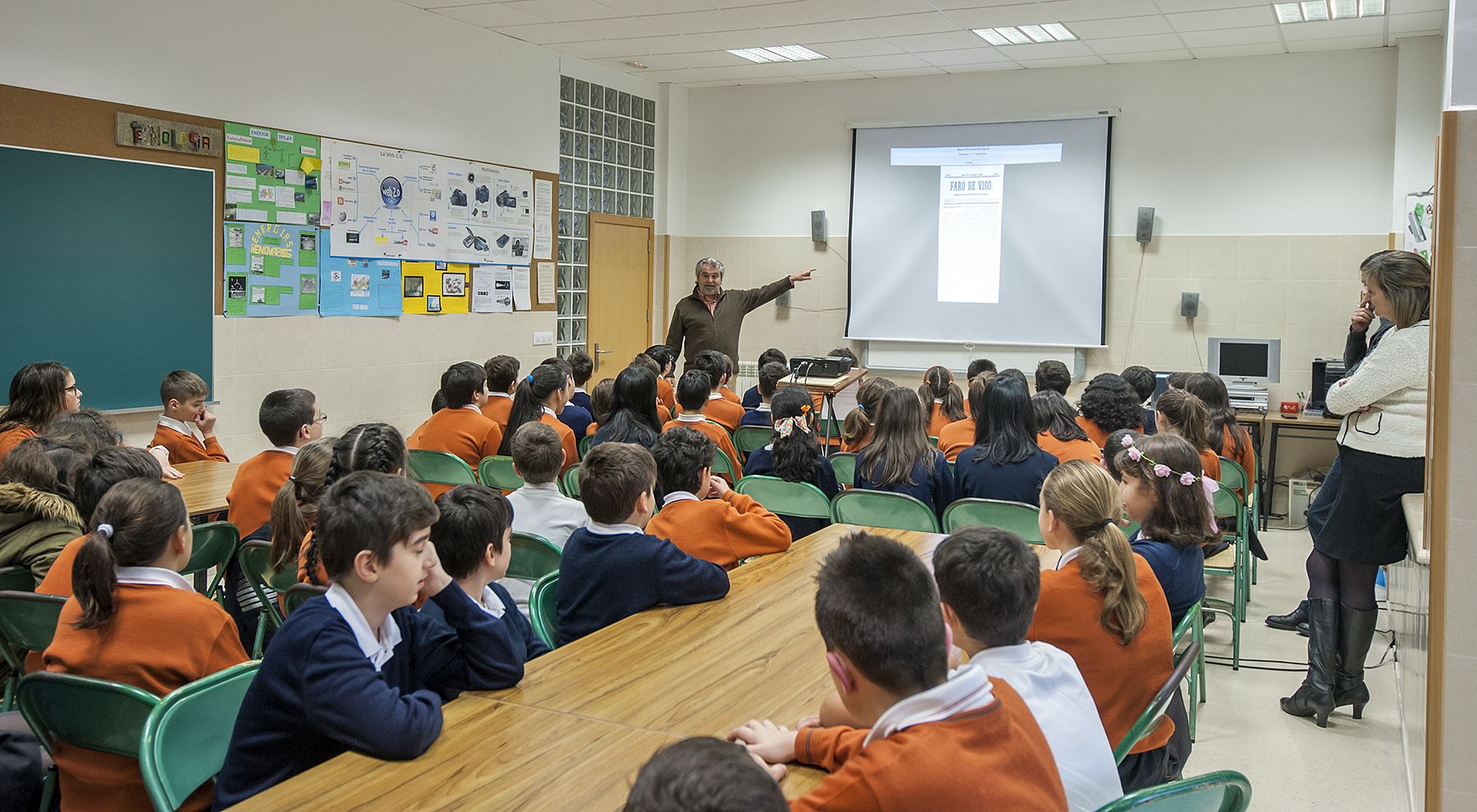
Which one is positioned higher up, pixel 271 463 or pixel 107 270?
pixel 107 270

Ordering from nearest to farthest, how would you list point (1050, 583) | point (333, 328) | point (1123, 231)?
point (1050, 583)
point (333, 328)
point (1123, 231)

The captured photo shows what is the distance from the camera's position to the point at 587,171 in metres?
9.48

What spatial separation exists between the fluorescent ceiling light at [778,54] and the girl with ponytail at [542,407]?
4138mm

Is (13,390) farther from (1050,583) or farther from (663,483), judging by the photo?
(1050,583)

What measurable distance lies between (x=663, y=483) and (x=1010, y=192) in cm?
680

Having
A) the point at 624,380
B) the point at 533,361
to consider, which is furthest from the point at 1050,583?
the point at 533,361

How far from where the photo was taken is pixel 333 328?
7277mm

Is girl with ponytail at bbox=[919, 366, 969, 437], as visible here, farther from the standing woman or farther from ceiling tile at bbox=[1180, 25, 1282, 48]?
ceiling tile at bbox=[1180, 25, 1282, 48]

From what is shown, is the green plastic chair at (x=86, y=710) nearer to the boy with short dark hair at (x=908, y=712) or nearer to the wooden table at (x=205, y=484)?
the boy with short dark hair at (x=908, y=712)

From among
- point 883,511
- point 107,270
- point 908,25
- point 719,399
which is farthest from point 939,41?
point 107,270

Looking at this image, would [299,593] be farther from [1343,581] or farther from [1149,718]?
[1343,581]

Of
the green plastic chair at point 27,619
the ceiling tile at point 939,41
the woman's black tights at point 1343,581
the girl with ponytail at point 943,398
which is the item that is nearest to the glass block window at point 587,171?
the ceiling tile at point 939,41

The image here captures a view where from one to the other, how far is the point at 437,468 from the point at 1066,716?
11.2 feet

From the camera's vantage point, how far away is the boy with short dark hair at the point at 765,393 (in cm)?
608
